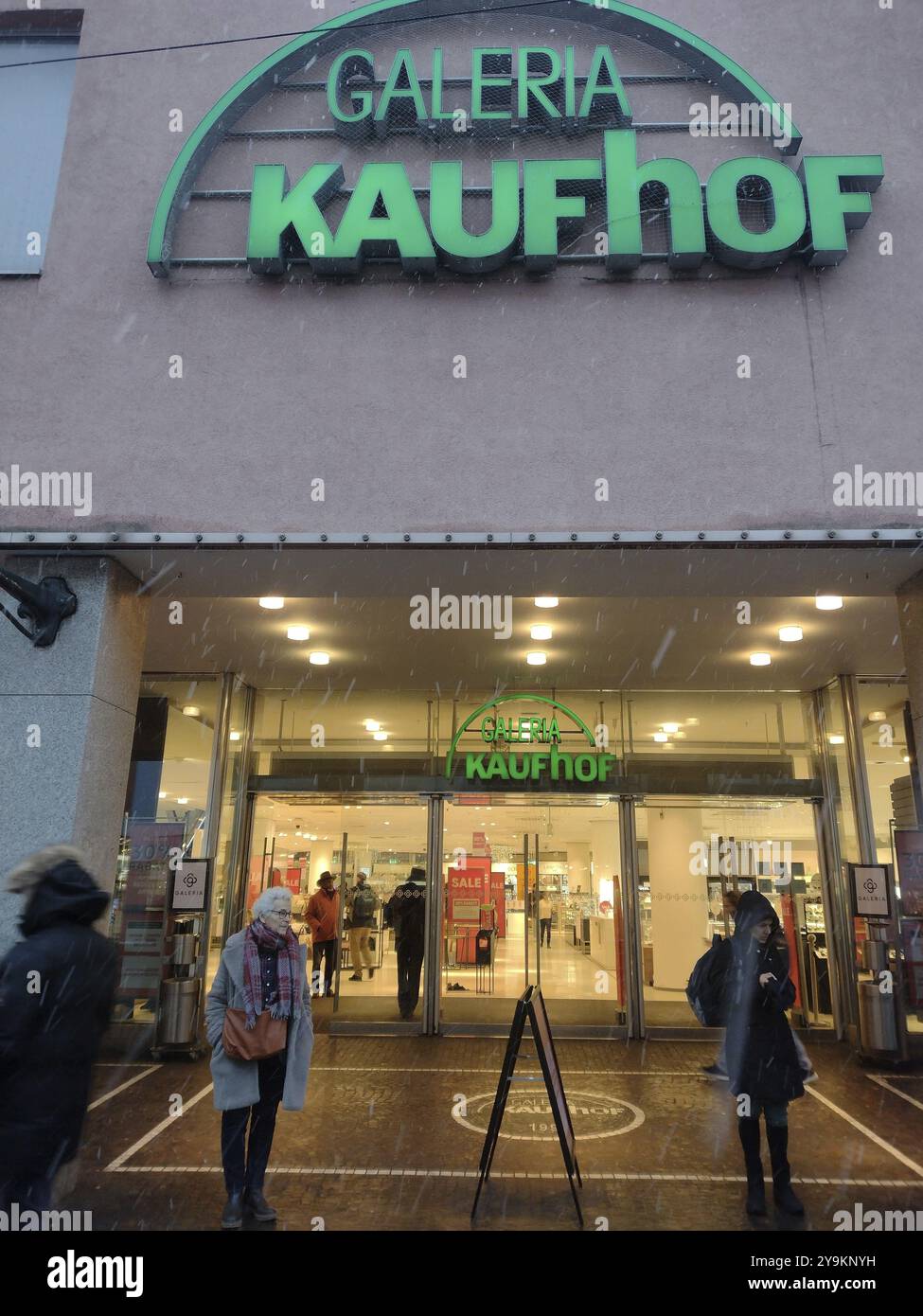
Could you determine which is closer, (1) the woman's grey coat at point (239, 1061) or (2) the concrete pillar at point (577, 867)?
(1) the woman's grey coat at point (239, 1061)

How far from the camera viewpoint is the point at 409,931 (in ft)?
38.1

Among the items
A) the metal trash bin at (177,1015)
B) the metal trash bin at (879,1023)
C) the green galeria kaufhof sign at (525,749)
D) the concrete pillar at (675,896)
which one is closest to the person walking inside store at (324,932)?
the metal trash bin at (177,1015)

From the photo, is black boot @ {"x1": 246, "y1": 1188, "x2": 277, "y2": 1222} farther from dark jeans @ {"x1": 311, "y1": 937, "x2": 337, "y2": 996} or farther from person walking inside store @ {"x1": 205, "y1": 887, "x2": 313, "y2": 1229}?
dark jeans @ {"x1": 311, "y1": 937, "x2": 337, "y2": 996}

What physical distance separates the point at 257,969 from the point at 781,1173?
346 cm

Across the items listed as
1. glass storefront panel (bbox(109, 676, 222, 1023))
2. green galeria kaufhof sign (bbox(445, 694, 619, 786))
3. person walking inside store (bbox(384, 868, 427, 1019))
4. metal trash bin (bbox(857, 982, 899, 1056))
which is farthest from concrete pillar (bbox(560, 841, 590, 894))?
glass storefront panel (bbox(109, 676, 222, 1023))

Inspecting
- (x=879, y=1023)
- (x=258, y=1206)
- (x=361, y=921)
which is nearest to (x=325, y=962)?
(x=361, y=921)

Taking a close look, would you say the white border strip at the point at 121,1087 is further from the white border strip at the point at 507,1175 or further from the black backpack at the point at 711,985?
the black backpack at the point at 711,985

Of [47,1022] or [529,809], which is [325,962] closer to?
[529,809]

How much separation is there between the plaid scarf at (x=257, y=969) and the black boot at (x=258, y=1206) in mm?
1042

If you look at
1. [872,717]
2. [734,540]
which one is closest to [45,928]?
[734,540]

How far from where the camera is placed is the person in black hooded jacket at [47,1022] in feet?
11.3

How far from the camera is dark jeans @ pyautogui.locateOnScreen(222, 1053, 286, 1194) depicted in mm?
5207
